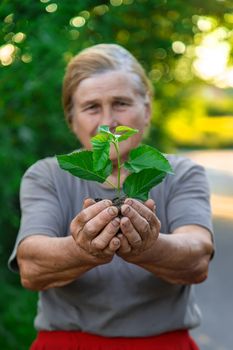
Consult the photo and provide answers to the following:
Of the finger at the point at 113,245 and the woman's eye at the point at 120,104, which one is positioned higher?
the woman's eye at the point at 120,104

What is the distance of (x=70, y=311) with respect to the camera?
2830 millimetres

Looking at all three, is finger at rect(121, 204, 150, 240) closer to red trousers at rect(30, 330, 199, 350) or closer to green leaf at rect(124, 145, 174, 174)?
green leaf at rect(124, 145, 174, 174)

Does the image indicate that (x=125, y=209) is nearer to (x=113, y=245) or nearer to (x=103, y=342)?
(x=113, y=245)

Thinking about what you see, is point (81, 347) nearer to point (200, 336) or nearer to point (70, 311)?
point (70, 311)

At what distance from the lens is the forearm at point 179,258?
97.4 inches

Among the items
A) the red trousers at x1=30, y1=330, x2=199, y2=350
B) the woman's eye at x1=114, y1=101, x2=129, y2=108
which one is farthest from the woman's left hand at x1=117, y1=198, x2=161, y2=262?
the woman's eye at x1=114, y1=101, x2=129, y2=108

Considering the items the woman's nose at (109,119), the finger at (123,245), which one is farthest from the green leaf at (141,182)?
the woman's nose at (109,119)

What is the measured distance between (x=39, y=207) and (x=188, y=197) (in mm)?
507

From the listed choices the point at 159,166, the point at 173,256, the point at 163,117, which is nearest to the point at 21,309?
the point at 173,256

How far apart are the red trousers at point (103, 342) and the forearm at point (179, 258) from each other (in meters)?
0.25

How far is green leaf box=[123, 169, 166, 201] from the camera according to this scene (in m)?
2.10

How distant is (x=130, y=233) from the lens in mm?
2152

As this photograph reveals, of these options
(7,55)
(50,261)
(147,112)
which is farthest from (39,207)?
(7,55)

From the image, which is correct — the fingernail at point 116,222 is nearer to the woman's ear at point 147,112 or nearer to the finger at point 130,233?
the finger at point 130,233
